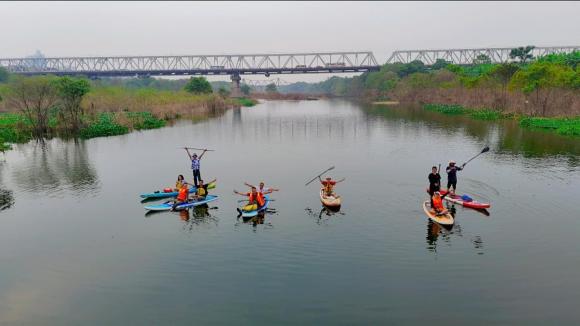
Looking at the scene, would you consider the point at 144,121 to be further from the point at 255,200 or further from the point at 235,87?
the point at 235,87

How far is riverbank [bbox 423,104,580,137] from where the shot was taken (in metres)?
43.6

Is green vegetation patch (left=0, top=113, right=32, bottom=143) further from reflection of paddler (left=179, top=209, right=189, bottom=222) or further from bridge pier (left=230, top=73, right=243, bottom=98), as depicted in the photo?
bridge pier (left=230, top=73, right=243, bottom=98)

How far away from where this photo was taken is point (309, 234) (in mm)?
18016

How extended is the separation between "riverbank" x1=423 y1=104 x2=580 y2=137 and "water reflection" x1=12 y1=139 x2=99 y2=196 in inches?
1747

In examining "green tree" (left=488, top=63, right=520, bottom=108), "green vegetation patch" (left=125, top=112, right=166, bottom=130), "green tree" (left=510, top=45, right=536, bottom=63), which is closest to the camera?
"green vegetation patch" (left=125, top=112, right=166, bottom=130)

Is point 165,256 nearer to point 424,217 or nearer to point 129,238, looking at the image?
point 129,238

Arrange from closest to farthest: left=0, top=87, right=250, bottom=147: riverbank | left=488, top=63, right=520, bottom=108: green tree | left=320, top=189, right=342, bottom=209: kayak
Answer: left=320, top=189, right=342, bottom=209: kayak
left=0, top=87, right=250, bottom=147: riverbank
left=488, top=63, right=520, bottom=108: green tree

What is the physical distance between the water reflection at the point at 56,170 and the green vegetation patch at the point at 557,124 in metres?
43.9

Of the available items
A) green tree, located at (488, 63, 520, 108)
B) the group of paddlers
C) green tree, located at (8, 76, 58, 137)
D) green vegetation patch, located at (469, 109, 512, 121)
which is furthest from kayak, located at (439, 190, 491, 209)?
green tree, located at (488, 63, 520, 108)

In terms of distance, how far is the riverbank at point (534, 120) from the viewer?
143 ft

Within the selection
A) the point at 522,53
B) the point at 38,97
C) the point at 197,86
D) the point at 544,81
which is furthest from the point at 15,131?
the point at 522,53

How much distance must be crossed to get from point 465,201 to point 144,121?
45.4 meters

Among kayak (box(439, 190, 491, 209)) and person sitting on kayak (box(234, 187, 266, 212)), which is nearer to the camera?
person sitting on kayak (box(234, 187, 266, 212))

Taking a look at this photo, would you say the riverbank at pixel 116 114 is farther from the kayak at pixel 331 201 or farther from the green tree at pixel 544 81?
the green tree at pixel 544 81
